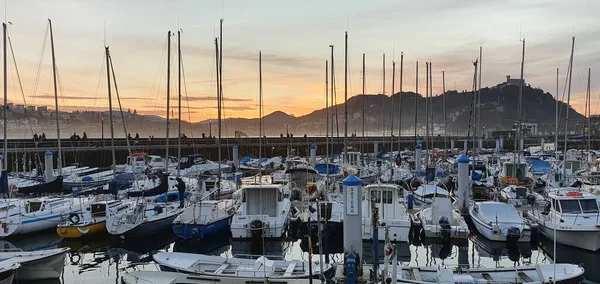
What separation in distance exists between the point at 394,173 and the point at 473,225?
50.1 feet

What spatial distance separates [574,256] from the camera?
18.8 metres

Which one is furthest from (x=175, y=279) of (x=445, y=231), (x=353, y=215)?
(x=445, y=231)

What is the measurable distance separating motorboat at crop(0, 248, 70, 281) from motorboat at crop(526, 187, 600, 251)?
18414mm

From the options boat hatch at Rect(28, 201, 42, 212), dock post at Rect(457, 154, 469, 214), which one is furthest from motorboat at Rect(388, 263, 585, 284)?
boat hatch at Rect(28, 201, 42, 212)

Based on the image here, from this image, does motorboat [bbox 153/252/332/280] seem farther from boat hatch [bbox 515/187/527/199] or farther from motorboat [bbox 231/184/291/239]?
boat hatch [bbox 515/187/527/199]

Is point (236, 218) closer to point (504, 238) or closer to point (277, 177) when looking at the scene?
point (504, 238)

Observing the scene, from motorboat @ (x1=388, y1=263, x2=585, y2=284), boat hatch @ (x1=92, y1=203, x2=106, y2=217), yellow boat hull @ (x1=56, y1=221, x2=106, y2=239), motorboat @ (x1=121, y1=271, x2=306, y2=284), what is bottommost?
yellow boat hull @ (x1=56, y1=221, x2=106, y2=239)

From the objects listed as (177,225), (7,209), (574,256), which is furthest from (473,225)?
(7,209)

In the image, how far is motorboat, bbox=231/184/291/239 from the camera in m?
21.5

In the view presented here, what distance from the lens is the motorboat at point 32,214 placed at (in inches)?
882

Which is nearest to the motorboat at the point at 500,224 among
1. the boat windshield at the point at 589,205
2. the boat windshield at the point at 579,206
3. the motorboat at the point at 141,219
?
the boat windshield at the point at 579,206

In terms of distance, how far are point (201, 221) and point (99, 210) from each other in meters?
5.39

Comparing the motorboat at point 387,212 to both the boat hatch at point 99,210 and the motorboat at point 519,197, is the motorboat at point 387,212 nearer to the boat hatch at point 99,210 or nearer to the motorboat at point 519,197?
the motorboat at point 519,197

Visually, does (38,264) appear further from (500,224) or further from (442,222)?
(500,224)
